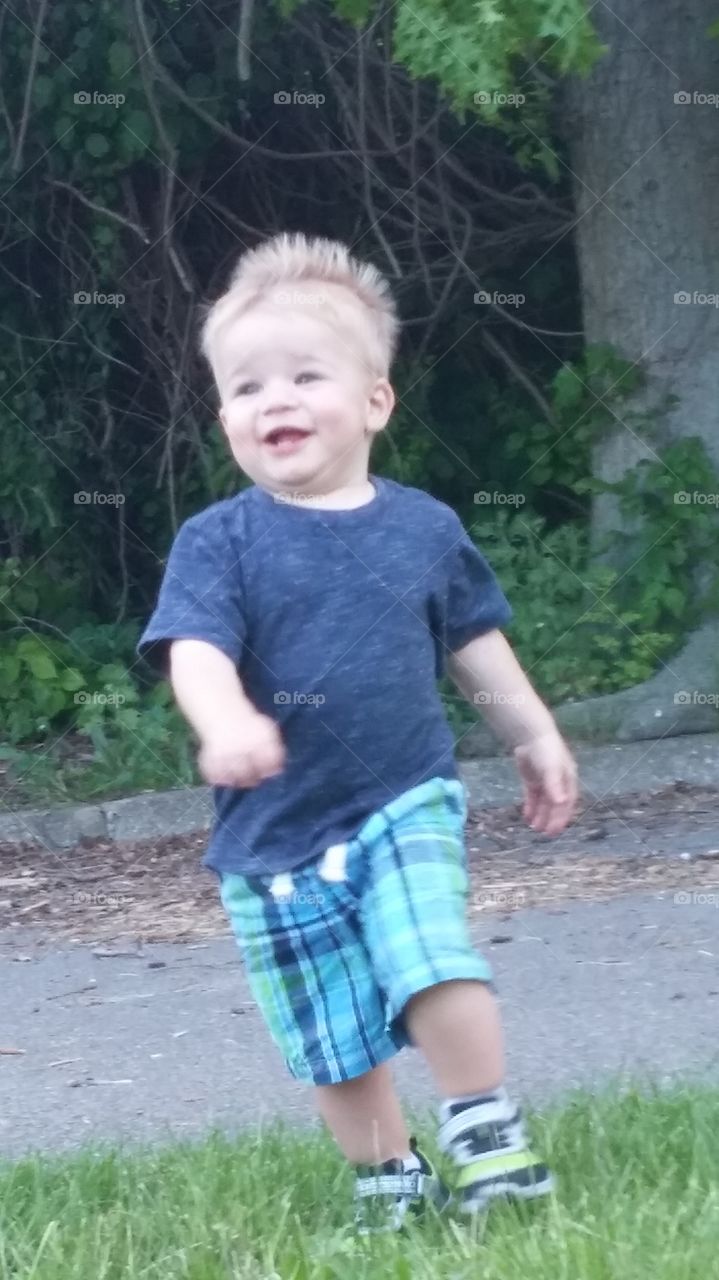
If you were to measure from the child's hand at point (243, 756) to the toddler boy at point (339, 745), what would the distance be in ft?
0.69

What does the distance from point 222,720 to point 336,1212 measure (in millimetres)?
956

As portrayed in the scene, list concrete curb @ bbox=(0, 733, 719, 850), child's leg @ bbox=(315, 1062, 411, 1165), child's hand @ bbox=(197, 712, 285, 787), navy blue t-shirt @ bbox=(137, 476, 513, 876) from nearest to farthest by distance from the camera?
child's hand @ bbox=(197, 712, 285, 787)
navy blue t-shirt @ bbox=(137, 476, 513, 876)
child's leg @ bbox=(315, 1062, 411, 1165)
concrete curb @ bbox=(0, 733, 719, 850)

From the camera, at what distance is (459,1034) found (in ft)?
7.97

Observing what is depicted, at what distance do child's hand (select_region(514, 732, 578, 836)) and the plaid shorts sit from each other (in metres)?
0.15

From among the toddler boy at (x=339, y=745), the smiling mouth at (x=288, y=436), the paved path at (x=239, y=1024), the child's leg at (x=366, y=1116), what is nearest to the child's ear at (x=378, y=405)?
the toddler boy at (x=339, y=745)

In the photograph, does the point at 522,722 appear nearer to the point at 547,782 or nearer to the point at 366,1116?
the point at 547,782

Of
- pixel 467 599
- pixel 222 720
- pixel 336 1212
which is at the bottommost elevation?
pixel 336 1212

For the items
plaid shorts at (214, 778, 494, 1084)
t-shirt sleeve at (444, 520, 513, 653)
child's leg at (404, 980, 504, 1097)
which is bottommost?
child's leg at (404, 980, 504, 1097)

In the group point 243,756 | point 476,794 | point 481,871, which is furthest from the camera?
point 476,794

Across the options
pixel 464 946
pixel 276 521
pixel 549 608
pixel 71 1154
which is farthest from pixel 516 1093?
pixel 549 608

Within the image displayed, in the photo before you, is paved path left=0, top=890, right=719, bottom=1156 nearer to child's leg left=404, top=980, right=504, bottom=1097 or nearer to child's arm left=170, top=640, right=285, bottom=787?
child's leg left=404, top=980, right=504, bottom=1097

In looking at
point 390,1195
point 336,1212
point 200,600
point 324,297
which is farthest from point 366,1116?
point 324,297

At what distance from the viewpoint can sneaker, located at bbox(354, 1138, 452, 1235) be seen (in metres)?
2.62

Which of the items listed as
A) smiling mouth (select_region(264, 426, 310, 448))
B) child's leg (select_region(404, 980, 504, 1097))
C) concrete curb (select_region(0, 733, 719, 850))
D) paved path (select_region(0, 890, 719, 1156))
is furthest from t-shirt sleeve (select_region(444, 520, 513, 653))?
concrete curb (select_region(0, 733, 719, 850))
